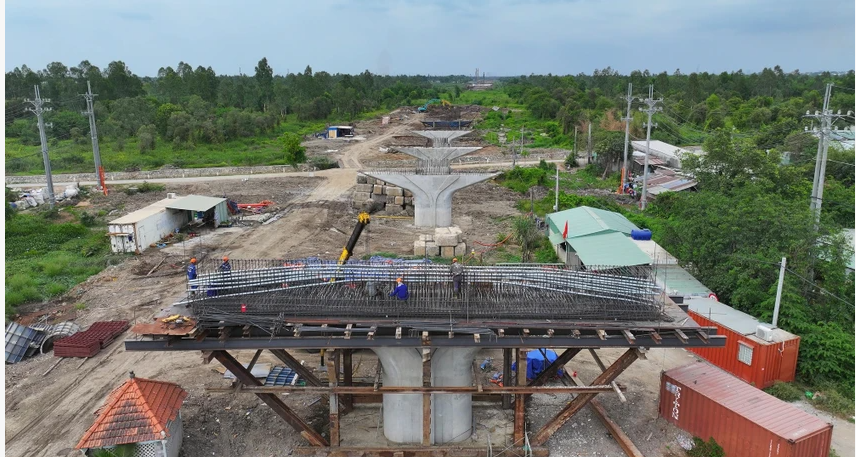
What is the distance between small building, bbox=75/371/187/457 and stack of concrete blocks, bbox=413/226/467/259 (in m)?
19.7

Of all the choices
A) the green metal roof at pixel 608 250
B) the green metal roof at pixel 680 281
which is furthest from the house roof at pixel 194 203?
the green metal roof at pixel 680 281

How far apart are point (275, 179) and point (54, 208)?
1879cm

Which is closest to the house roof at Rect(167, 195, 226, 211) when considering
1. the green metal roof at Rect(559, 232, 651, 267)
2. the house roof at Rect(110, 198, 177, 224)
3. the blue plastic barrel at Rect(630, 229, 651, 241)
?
the house roof at Rect(110, 198, 177, 224)

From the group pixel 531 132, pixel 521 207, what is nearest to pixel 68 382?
pixel 521 207

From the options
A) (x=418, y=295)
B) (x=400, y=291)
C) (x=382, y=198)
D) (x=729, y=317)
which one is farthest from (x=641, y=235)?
(x=382, y=198)

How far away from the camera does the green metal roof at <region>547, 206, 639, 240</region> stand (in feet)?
93.2

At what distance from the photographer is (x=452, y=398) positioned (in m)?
15.0

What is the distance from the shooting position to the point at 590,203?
41.3 metres

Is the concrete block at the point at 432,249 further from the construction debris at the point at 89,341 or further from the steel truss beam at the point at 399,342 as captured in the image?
the steel truss beam at the point at 399,342

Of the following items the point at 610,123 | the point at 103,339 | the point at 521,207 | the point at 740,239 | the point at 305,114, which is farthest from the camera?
the point at 305,114

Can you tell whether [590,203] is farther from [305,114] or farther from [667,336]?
[305,114]

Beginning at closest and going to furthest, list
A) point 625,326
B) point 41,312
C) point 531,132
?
point 625,326 → point 41,312 → point 531,132

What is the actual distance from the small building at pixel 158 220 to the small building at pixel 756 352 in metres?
29.5

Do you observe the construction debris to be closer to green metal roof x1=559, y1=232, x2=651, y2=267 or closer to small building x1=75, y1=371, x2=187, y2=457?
small building x1=75, y1=371, x2=187, y2=457
